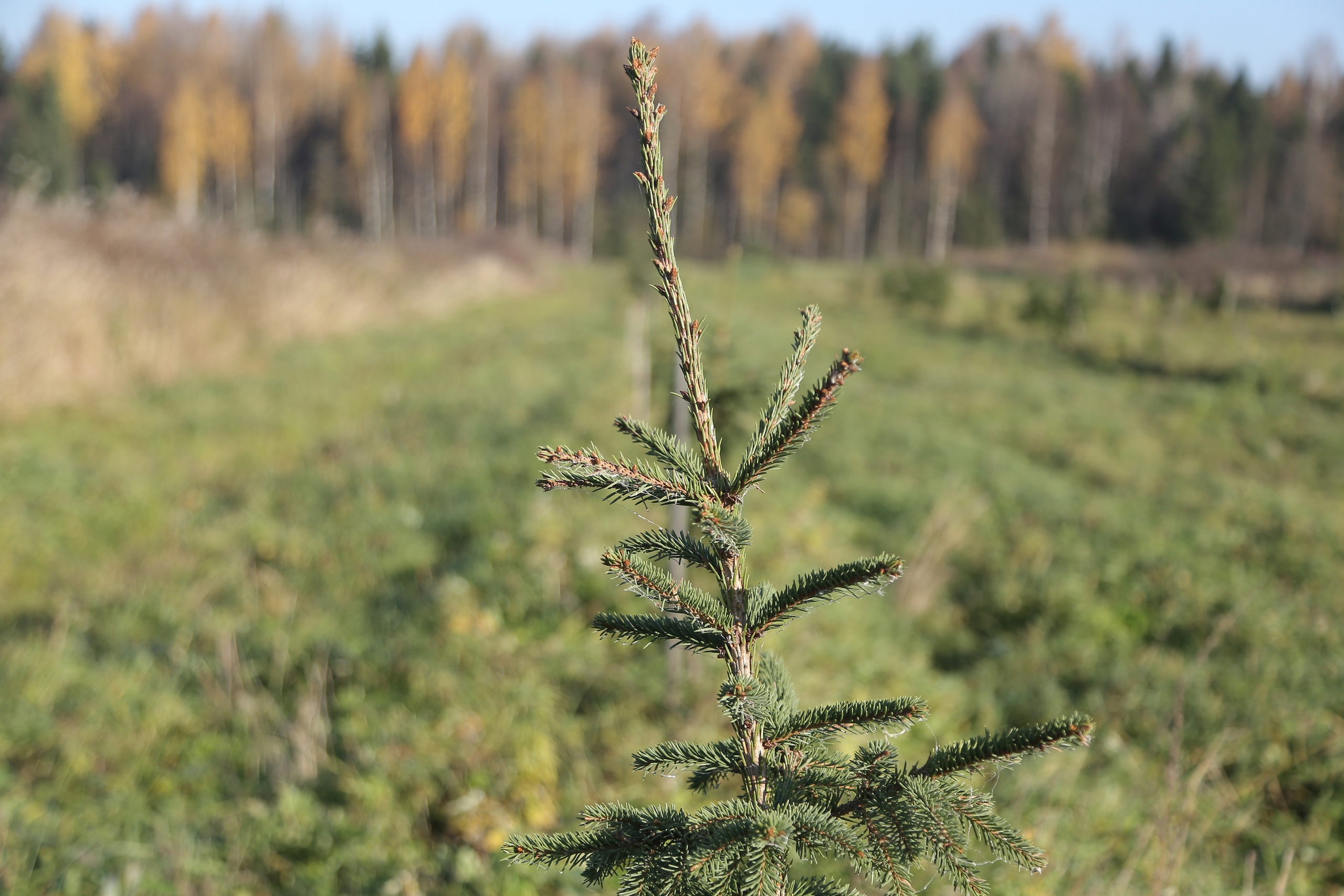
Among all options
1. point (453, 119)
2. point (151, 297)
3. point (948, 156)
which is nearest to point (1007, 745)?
point (151, 297)

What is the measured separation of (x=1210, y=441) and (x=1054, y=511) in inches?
133

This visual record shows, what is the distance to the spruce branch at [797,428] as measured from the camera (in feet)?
2.27

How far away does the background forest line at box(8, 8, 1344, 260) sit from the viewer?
117 ft

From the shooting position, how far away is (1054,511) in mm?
5555

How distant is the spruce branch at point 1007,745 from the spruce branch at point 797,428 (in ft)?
0.91

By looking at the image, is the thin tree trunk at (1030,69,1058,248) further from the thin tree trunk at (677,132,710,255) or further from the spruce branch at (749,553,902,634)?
the spruce branch at (749,553,902,634)

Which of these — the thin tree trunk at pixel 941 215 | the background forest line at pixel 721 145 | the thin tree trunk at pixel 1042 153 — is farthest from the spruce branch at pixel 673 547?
the thin tree trunk at pixel 1042 153

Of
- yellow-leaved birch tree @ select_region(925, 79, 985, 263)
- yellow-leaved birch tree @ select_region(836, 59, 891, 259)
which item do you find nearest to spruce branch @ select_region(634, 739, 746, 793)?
yellow-leaved birch tree @ select_region(925, 79, 985, 263)

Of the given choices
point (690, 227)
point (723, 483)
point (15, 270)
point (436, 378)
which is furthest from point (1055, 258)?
Answer: point (723, 483)

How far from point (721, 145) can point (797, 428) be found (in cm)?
4222

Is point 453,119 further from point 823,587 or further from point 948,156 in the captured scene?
point 823,587

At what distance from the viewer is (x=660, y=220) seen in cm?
69

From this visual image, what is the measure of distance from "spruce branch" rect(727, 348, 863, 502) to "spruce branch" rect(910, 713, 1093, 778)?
28cm

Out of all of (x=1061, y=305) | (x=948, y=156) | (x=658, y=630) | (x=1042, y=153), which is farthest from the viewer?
(x=1042, y=153)
